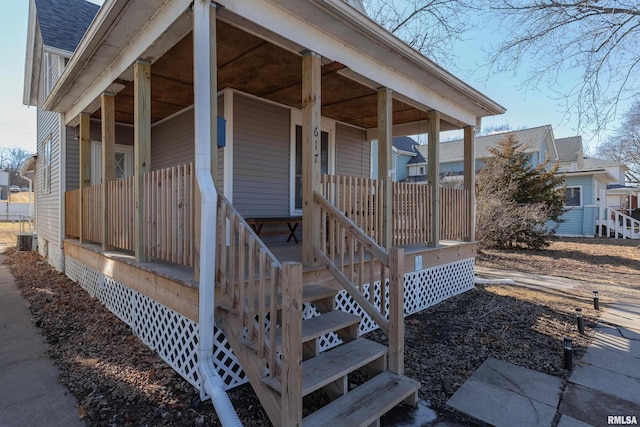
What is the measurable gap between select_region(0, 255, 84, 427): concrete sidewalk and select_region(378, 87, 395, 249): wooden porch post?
3535 millimetres

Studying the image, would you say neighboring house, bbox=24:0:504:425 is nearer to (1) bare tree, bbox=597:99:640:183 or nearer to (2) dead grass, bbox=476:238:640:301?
(2) dead grass, bbox=476:238:640:301

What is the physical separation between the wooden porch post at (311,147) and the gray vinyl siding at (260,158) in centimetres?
240

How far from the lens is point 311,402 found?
2.55 metres

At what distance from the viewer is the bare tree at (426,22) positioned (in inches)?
403

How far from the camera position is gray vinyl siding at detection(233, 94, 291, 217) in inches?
223

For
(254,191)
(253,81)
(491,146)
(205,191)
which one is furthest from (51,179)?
(491,146)

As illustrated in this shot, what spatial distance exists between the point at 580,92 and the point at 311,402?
903cm

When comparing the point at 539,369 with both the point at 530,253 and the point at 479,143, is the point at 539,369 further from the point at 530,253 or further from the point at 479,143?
the point at 479,143

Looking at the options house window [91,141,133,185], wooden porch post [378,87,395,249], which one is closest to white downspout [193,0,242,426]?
wooden porch post [378,87,395,249]

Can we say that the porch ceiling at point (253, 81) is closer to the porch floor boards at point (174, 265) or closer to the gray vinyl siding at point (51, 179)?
the gray vinyl siding at point (51, 179)

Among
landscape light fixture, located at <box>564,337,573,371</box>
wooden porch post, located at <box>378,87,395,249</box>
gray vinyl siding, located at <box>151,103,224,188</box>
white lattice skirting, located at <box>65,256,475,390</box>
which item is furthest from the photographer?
gray vinyl siding, located at <box>151,103,224,188</box>

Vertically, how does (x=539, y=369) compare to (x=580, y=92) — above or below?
below

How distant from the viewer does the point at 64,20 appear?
7.60m

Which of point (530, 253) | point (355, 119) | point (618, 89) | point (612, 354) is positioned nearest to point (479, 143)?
point (530, 253)
